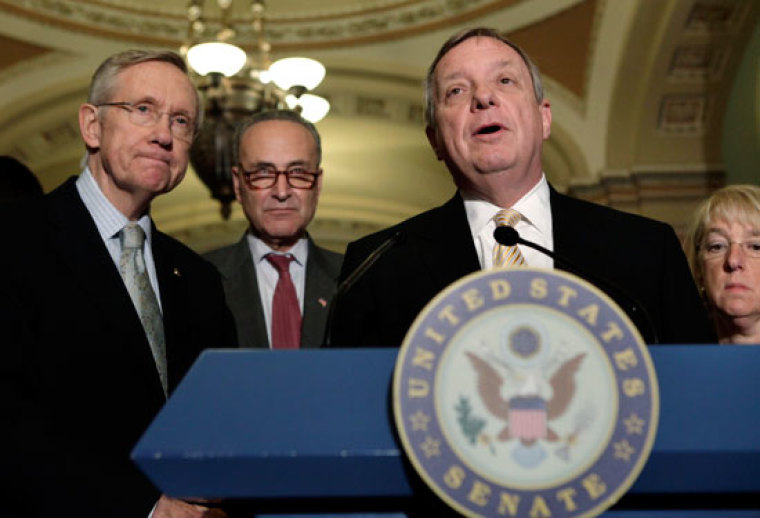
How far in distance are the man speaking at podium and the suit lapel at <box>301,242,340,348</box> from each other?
31.7 inches

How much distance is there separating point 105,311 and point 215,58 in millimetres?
4467

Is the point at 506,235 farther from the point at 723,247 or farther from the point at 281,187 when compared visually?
the point at 281,187

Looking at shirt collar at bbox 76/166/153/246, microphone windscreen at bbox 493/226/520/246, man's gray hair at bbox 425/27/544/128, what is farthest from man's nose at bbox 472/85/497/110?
shirt collar at bbox 76/166/153/246

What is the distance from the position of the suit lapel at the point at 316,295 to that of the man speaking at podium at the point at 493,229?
81cm

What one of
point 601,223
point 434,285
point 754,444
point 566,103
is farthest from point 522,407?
point 566,103

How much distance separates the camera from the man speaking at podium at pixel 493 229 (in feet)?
4.80

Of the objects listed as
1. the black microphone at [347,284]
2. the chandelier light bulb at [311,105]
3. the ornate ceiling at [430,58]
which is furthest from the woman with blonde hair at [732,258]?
the ornate ceiling at [430,58]

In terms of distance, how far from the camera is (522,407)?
2.77 ft

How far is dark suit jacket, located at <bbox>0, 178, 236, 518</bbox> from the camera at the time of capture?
54.5 inches

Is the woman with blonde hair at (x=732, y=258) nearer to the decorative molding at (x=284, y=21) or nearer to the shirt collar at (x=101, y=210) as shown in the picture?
the shirt collar at (x=101, y=210)

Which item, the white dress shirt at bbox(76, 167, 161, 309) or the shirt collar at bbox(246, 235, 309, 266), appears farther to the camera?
the shirt collar at bbox(246, 235, 309, 266)

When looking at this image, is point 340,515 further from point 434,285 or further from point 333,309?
point 434,285

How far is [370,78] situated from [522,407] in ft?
28.3

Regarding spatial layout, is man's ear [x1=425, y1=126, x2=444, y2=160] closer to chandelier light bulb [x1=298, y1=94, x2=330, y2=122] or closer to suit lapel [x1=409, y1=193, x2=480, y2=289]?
suit lapel [x1=409, y1=193, x2=480, y2=289]
